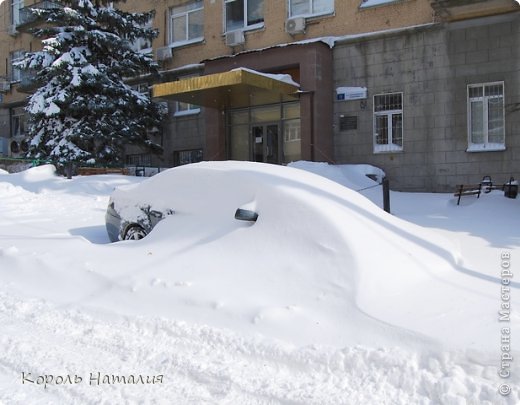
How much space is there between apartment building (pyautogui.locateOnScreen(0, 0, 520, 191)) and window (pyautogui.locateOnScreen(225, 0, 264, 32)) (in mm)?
41

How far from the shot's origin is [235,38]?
1912cm

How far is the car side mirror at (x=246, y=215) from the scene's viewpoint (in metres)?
5.38

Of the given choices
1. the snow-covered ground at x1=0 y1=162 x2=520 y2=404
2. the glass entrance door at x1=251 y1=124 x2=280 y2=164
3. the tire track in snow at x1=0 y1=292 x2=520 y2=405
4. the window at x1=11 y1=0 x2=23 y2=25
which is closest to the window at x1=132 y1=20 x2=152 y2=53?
the glass entrance door at x1=251 y1=124 x2=280 y2=164

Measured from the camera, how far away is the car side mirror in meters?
5.38

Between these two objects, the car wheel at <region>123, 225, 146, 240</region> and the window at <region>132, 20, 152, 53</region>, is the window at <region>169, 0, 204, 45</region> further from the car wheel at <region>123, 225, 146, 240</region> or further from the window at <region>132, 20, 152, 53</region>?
the car wheel at <region>123, 225, 146, 240</region>

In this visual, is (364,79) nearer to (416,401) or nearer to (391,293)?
(391,293)

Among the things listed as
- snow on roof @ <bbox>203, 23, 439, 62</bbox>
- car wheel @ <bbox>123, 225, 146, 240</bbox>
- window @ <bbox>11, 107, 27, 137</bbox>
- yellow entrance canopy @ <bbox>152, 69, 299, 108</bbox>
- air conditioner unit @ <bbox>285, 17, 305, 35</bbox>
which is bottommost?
car wheel @ <bbox>123, 225, 146, 240</bbox>

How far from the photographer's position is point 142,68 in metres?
19.9

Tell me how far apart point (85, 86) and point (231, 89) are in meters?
5.09

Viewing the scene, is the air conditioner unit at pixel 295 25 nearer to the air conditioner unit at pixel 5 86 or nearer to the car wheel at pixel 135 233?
the car wheel at pixel 135 233

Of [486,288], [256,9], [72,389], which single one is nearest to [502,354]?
[486,288]

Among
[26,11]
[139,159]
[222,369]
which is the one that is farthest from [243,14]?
[222,369]

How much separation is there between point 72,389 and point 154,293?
5.10 feet

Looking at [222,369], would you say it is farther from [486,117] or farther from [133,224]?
[486,117]
